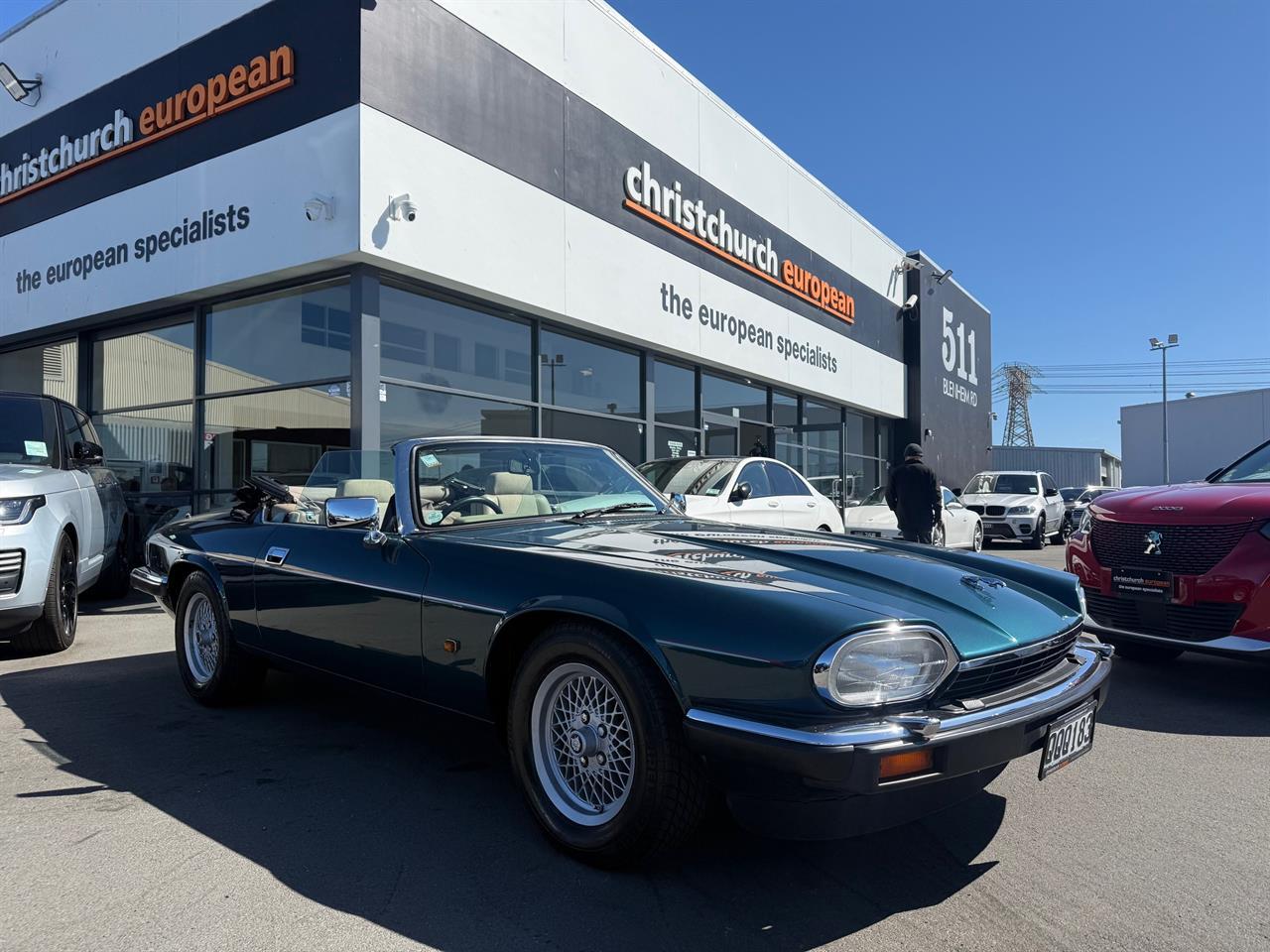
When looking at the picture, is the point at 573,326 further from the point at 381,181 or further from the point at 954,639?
the point at 954,639

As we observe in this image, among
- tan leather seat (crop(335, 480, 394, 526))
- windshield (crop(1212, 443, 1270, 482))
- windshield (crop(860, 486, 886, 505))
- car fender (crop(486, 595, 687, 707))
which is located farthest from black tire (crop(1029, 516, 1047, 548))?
car fender (crop(486, 595, 687, 707))

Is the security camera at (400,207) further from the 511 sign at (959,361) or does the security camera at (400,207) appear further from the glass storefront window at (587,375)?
the 511 sign at (959,361)

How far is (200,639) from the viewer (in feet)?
14.2

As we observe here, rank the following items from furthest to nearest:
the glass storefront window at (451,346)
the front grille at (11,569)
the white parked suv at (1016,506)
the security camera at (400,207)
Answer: the white parked suv at (1016,506) → the glass storefront window at (451,346) → the security camera at (400,207) → the front grille at (11,569)

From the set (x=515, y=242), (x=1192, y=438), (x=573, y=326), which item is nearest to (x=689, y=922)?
(x=515, y=242)

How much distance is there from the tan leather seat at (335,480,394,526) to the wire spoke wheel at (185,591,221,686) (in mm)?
909

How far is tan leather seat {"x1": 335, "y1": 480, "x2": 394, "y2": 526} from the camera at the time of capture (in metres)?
3.65

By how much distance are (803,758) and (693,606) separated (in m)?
0.48

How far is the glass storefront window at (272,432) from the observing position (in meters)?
8.45

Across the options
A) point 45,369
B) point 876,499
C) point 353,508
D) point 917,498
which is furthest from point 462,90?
point 876,499

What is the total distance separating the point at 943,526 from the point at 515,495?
9.06m

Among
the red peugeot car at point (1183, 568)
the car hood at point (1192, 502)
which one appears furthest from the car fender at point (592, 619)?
the car hood at point (1192, 502)

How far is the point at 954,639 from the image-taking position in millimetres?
2299

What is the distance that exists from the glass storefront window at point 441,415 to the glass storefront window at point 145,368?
296cm
